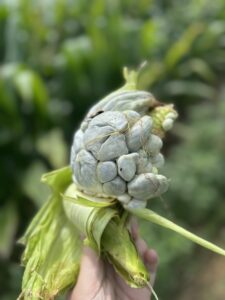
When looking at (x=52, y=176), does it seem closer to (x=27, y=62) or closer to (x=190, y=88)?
(x=27, y=62)

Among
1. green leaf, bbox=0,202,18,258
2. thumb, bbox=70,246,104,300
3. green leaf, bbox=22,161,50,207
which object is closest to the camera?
thumb, bbox=70,246,104,300

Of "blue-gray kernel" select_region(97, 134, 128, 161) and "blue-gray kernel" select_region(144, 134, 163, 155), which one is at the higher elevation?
"blue-gray kernel" select_region(97, 134, 128, 161)

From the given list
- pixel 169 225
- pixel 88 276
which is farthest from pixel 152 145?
pixel 88 276

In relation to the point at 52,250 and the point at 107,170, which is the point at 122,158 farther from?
the point at 52,250

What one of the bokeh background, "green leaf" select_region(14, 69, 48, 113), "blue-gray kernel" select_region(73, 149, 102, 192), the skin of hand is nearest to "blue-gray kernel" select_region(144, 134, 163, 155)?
"blue-gray kernel" select_region(73, 149, 102, 192)

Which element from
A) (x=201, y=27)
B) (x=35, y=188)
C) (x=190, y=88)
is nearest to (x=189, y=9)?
(x=201, y=27)

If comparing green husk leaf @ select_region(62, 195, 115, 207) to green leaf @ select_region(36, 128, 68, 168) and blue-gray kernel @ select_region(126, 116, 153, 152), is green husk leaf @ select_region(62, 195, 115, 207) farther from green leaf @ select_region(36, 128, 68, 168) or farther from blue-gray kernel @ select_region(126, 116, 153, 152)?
green leaf @ select_region(36, 128, 68, 168)
